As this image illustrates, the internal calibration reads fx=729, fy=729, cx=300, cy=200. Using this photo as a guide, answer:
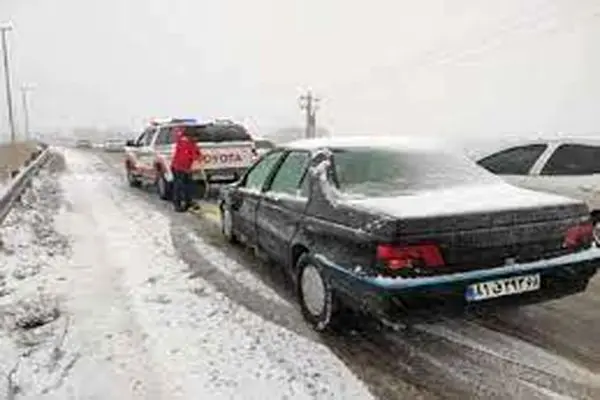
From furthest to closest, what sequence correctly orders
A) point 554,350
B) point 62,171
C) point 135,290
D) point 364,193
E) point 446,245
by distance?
point 62,171 < point 135,290 < point 364,193 < point 554,350 < point 446,245

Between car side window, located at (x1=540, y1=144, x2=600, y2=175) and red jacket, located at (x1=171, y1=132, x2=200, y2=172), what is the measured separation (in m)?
7.74

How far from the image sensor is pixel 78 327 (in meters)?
6.15

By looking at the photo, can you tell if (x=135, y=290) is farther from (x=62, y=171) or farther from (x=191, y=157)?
(x=62, y=171)

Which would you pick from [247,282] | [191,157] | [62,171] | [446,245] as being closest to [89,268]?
[247,282]

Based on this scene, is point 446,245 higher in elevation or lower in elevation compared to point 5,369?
higher

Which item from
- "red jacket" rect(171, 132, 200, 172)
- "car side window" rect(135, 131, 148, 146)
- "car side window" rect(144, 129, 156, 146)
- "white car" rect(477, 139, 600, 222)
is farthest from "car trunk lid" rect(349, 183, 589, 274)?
"car side window" rect(135, 131, 148, 146)

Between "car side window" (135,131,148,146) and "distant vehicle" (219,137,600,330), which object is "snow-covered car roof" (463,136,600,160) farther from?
"car side window" (135,131,148,146)

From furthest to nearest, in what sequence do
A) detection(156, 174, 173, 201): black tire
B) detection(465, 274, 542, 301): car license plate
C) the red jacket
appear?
detection(156, 174, 173, 201): black tire < the red jacket < detection(465, 274, 542, 301): car license plate

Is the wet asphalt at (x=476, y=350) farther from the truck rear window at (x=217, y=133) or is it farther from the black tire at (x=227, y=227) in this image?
the truck rear window at (x=217, y=133)

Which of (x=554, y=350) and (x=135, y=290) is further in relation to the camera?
(x=135, y=290)

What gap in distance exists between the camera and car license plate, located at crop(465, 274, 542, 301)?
5.11 metres

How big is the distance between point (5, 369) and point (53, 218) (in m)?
7.90

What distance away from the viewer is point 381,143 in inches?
272

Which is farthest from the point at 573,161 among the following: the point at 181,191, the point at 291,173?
the point at 181,191
